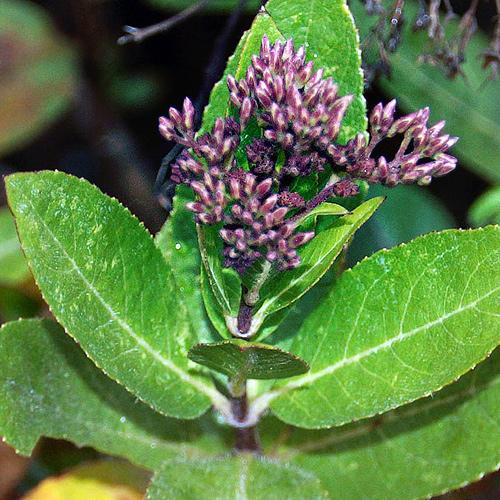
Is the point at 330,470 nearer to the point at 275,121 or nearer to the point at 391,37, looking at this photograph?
the point at 275,121

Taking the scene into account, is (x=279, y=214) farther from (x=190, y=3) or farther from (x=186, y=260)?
(x=190, y=3)

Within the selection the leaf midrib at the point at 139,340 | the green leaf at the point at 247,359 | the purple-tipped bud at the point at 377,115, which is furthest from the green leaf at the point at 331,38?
the leaf midrib at the point at 139,340

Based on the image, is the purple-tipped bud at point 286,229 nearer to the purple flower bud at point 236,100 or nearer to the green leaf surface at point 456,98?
the purple flower bud at point 236,100

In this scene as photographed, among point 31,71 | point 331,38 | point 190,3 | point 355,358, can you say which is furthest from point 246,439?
point 31,71

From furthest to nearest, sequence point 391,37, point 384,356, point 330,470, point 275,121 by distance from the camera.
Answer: point 391,37 → point 330,470 → point 384,356 → point 275,121

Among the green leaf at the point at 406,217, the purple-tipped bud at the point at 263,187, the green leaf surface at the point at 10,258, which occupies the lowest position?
the green leaf surface at the point at 10,258

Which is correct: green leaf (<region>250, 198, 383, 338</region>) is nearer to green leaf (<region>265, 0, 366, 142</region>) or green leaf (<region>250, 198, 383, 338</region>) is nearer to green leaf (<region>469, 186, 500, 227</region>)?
green leaf (<region>265, 0, 366, 142</region>)

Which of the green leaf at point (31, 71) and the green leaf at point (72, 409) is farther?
the green leaf at point (31, 71)

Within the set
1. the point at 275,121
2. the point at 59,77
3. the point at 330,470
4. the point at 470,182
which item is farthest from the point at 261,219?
the point at 59,77
